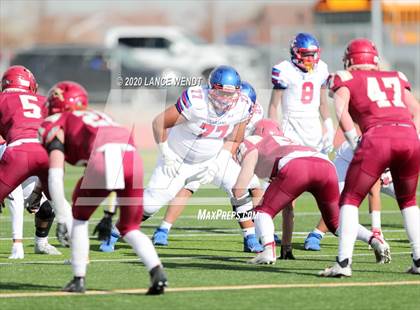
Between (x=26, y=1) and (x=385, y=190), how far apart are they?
148ft

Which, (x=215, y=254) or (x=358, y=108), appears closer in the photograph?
(x=358, y=108)

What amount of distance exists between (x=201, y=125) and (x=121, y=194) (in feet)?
9.00

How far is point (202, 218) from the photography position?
13.3 m

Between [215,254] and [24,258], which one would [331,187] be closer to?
[215,254]

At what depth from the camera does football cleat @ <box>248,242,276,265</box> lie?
8.92 meters

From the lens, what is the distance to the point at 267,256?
898cm

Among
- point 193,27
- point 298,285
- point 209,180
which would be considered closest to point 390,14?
point 193,27

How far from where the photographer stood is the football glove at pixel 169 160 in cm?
1013

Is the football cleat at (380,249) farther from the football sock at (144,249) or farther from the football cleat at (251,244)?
the football sock at (144,249)

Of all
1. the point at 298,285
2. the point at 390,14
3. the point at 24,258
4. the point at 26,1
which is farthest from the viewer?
the point at 26,1

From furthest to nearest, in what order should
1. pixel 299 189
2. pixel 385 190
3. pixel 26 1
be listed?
1. pixel 26 1
2. pixel 385 190
3. pixel 299 189

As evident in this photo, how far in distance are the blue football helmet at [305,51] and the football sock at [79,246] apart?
13.7ft

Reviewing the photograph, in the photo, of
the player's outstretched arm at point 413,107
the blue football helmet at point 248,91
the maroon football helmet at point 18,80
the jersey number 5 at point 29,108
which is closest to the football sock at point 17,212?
the jersey number 5 at point 29,108

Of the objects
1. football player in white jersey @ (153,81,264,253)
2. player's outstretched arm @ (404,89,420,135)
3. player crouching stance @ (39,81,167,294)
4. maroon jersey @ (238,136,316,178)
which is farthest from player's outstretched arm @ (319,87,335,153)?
player crouching stance @ (39,81,167,294)
